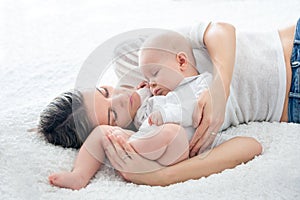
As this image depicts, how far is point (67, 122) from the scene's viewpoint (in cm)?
114

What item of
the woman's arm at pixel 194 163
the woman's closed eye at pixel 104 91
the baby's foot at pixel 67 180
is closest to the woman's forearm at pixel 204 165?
the woman's arm at pixel 194 163

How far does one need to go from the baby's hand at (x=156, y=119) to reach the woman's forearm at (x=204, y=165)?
10 cm

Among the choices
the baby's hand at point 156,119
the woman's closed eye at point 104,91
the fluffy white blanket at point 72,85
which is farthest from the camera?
the woman's closed eye at point 104,91

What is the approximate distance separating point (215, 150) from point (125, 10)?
98cm

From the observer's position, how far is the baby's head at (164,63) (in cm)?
115

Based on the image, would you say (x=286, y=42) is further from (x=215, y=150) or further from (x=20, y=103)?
(x=20, y=103)

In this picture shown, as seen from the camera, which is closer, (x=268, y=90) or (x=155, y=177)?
(x=155, y=177)

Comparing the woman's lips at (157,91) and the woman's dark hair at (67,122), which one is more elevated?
the woman's lips at (157,91)

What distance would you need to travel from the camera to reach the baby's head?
1152 millimetres

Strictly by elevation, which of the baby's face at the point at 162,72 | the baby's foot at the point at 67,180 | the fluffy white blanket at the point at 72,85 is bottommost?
the baby's foot at the point at 67,180

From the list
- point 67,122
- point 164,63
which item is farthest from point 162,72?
point 67,122

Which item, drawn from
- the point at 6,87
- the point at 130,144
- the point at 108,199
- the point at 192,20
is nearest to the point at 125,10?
the point at 192,20

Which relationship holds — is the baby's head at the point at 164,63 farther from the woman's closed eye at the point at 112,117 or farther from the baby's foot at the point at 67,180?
the baby's foot at the point at 67,180

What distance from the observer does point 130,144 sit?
1096mm
